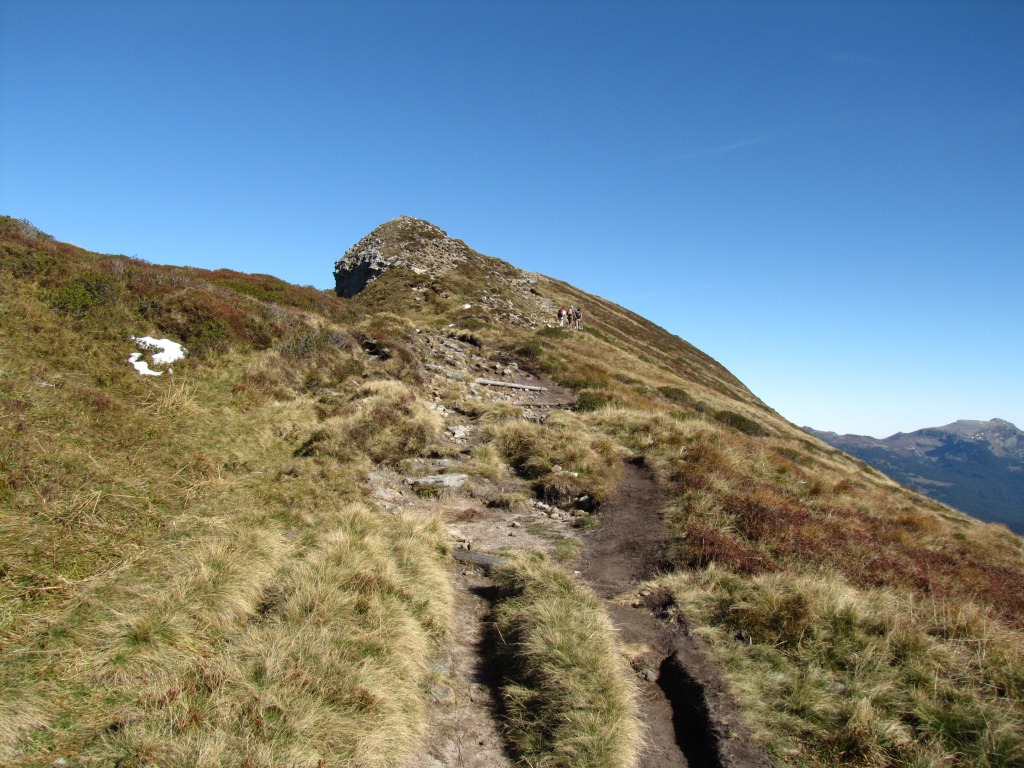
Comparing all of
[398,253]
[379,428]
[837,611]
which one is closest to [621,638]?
[837,611]

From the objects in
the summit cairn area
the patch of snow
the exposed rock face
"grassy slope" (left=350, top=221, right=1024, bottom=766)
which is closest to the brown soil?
"grassy slope" (left=350, top=221, right=1024, bottom=766)

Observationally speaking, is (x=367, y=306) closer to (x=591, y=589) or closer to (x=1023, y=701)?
(x=591, y=589)

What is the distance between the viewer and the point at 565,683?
566cm

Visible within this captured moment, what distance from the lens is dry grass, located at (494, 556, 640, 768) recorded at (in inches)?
196

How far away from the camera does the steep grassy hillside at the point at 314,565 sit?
4.81 m

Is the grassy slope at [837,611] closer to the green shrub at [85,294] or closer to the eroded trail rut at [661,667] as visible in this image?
the eroded trail rut at [661,667]

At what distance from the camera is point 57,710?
4445 millimetres

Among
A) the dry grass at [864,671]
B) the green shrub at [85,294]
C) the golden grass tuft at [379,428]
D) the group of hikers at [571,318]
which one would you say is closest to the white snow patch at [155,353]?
the green shrub at [85,294]

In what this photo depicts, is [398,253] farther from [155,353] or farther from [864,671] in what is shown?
[864,671]

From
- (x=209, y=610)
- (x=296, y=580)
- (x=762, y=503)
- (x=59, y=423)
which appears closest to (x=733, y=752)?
(x=296, y=580)

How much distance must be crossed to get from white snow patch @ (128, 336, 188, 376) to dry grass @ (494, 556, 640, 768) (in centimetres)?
972

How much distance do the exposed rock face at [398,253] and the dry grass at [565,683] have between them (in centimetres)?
3812

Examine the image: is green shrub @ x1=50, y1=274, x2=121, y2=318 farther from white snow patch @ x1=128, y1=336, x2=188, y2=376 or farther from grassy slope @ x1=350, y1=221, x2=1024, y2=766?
grassy slope @ x1=350, y1=221, x2=1024, y2=766

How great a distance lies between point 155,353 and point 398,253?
115 feet
